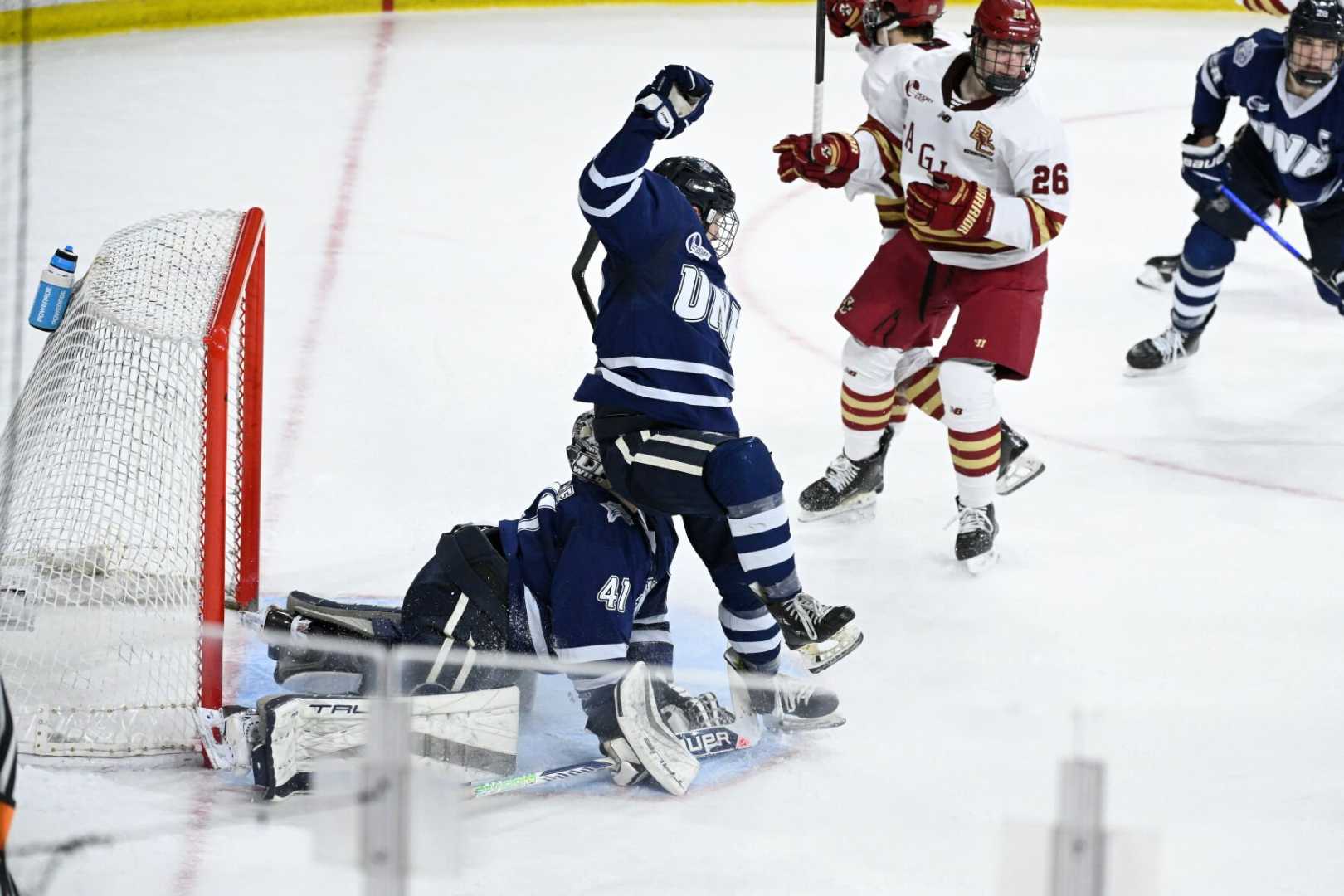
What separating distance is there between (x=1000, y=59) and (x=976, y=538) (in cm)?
91

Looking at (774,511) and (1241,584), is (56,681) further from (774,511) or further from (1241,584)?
(1241,584)

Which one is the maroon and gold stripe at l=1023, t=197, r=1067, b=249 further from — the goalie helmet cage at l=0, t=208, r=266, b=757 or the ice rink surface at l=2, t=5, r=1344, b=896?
the goalie helmet cage at l=0, t=208, r=266, b=757

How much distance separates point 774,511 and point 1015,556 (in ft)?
3.49

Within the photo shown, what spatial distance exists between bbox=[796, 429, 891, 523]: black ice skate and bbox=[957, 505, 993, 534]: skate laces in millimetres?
266

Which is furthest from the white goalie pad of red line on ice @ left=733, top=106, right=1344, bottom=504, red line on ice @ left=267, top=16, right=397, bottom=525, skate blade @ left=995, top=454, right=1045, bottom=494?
red line on ice @ left=733, top=106, right=1344, bottom=504

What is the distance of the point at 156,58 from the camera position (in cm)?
673

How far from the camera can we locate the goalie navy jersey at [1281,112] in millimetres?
4219

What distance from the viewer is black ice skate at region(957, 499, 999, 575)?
3.62 meters

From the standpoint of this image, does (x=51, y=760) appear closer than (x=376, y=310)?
Yes

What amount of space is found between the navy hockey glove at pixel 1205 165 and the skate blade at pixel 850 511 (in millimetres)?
1266

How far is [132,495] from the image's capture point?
3176 mm

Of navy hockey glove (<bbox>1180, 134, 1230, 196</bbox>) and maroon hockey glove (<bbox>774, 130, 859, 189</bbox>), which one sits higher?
maroon hockey glove (<bbox>774, 130, 859, 189</bbox>)

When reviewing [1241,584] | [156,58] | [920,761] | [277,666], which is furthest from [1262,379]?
[156,58]

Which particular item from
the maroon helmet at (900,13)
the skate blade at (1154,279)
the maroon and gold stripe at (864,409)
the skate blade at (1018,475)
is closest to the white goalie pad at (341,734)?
the maroon and gold stripe at (864,409)
